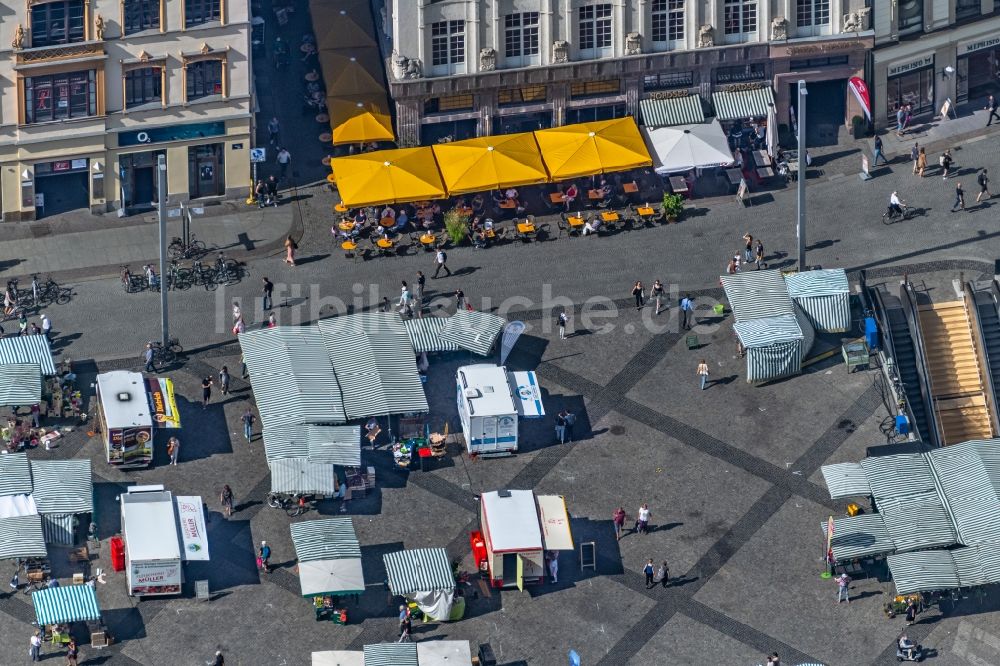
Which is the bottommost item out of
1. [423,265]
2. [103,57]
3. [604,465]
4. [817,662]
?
[817,662]

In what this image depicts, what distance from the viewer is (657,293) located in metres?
134

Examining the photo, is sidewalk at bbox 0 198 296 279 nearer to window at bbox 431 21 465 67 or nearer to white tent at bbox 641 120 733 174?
window at bbox 431 21 465 67

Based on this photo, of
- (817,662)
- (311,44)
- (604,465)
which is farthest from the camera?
(311,44)

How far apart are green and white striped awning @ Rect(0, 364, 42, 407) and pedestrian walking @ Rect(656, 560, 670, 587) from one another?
3183 cm

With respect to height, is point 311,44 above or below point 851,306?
Result: above

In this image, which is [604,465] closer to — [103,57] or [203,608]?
[203,608]

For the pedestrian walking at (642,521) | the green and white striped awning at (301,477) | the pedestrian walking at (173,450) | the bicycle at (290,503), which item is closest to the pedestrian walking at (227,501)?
the bicycle at (290,503)

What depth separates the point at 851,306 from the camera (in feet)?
434

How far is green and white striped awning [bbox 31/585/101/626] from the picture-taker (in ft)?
371

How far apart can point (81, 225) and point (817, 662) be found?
49.6m

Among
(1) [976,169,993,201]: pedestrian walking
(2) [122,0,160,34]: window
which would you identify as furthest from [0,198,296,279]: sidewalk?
(1) [976,169,993,201]: pedestrian walking

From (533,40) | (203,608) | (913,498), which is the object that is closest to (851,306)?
(913,498)

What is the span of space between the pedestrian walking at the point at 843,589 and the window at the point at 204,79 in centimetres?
4541

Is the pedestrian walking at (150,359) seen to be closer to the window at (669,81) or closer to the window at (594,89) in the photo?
the window at (594,89)
